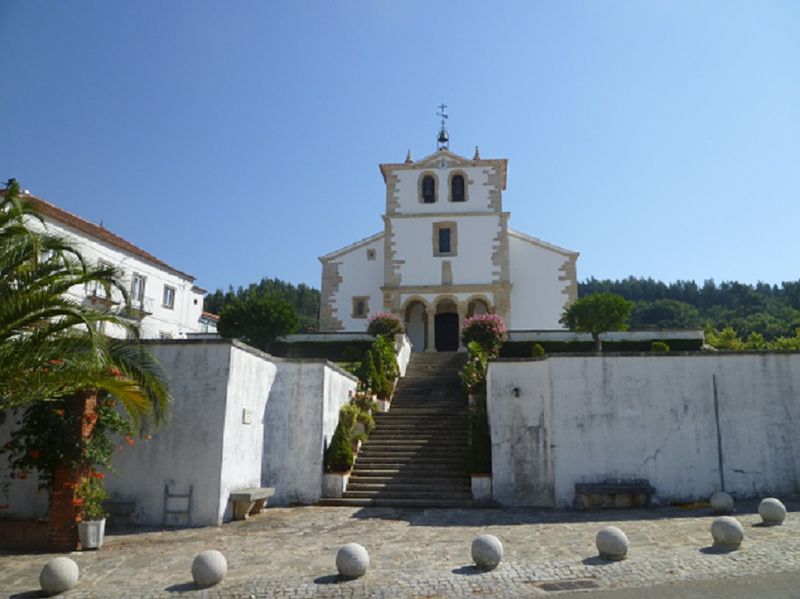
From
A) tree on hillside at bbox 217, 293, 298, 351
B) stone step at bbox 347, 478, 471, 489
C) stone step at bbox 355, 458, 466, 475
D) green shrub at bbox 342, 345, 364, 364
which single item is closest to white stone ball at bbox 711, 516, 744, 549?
stone step at bbox 347, 478, 471, 489

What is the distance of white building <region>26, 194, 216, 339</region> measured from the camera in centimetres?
2889

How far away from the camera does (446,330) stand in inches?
1379

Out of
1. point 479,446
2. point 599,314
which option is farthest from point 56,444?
point 599,314

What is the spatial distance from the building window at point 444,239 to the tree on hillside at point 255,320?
10.1 metres

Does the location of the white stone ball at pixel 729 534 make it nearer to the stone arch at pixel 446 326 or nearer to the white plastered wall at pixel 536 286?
the white plastered wall at pixel 536 286

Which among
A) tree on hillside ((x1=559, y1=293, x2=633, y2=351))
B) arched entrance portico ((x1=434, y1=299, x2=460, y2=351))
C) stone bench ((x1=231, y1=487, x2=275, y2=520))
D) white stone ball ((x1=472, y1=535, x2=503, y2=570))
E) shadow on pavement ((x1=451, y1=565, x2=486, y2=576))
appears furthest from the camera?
arched entrance portico ((x1=434, y1=299, x2=460, y2=351))

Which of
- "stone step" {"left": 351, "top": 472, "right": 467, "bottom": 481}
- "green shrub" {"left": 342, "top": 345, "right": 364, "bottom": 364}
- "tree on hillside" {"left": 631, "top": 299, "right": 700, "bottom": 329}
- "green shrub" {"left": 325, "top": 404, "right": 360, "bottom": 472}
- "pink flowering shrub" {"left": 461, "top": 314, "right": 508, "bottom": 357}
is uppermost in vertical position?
"tree on hillside" {"left": 631, "top": 299, "right": 700, "bottom": 329}

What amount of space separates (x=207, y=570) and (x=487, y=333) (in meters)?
20.7

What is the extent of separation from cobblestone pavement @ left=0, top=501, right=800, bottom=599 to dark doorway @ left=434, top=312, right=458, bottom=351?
71.8ft

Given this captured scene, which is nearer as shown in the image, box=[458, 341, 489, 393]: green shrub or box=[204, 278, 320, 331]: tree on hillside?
→ box=[458, 341, 489, 393]: green shrub

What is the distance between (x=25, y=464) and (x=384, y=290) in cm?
2499

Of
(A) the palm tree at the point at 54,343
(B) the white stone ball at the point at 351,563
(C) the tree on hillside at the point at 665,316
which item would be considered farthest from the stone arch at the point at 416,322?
(C) the tree on hillside at the point at 665,316

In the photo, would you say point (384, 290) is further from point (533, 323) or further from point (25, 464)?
point (25, 464)

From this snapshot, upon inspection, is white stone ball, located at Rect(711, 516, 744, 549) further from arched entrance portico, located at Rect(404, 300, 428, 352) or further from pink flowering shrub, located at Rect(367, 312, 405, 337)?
arched entrance portico, located at Rect(404, 300, 428, 352)
